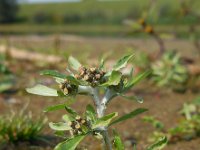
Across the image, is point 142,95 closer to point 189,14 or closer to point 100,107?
point 189,14

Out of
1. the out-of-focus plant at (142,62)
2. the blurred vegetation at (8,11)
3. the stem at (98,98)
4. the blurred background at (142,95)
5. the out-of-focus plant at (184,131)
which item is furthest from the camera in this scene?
the blurred vegetation at (8,11)

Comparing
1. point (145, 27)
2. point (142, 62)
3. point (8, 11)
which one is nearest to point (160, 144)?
point (145, 27)

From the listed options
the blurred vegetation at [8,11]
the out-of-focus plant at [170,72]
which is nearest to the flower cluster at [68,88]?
the out-of-focus plant at [170,72]

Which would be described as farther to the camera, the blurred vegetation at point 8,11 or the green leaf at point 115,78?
the blurred vegetation at point 8,11

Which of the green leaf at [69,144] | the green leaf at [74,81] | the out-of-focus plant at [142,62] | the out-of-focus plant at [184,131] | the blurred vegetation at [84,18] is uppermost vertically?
the blurred vegetation at [84,18]

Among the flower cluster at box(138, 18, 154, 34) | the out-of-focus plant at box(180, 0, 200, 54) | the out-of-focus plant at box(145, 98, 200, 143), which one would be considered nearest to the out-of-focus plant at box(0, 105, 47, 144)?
the out-of-focus plant at box(145, 98, 200, 143)

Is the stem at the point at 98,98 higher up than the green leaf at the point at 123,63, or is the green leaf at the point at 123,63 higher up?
the green leaf at the point at 123,63

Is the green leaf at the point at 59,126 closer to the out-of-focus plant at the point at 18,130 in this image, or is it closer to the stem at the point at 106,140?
the stem at the point at 106,140

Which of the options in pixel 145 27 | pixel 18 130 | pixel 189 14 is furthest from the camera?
pixel 189 14
